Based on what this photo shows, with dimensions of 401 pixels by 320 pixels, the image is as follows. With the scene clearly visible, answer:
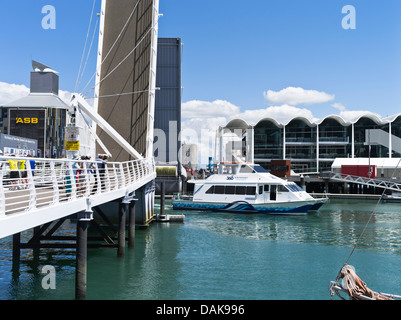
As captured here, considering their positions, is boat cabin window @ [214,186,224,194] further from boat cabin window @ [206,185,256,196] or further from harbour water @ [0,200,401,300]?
harbour water @ [0,200,401,300]

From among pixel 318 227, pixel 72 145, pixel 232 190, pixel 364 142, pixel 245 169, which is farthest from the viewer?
pixel 364 142

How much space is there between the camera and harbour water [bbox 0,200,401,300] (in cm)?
1367

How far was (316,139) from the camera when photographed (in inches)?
2916

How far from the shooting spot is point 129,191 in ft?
60.6

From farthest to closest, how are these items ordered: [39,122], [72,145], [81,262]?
[39,122]
[72,145]
[81,262]

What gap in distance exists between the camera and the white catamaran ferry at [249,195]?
35.0 metres

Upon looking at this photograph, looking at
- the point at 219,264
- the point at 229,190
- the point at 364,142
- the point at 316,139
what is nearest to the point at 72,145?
the point at 219,264

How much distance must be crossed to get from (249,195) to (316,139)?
137 feet

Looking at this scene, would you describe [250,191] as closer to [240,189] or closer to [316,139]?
[240,189]

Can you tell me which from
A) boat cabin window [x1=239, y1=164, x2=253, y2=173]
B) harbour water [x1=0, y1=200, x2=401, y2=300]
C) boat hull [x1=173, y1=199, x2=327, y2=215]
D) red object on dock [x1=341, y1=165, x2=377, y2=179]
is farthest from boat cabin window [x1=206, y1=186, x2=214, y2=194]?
red object on dock [x1=341, y1=165, x2=377, y2=179]

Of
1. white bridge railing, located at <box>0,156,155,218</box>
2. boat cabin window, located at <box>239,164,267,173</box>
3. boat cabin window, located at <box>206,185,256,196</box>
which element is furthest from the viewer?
boat cabin window, located at <box>239,164,267,173</box>

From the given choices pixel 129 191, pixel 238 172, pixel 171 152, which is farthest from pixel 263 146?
pixel 129 191

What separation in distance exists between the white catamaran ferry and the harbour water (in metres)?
6.27

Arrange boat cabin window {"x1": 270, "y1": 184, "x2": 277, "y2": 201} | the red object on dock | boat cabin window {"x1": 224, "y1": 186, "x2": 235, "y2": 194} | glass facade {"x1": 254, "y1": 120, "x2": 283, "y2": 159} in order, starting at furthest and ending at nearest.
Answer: glass facade {"x1": 254, "y1": 120, "x2": 283, "y2": 159} < the red object on dock < boat cabin window {"x1": 224, "y1": 186, "x2": 235, "y2": 194} < boat cabin window {"x1": 270, "y1": 184, "x2": 277, "y2": 201}
